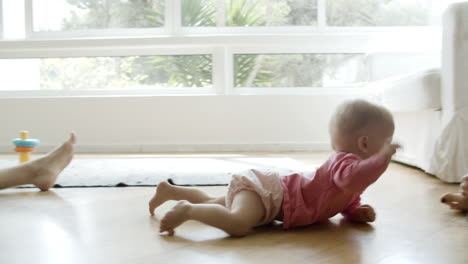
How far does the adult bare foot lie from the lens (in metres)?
1.23

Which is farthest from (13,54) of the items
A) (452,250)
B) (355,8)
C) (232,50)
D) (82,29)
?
(452,250)

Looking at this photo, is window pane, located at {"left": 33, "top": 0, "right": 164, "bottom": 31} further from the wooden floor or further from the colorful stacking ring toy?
the wooden floor

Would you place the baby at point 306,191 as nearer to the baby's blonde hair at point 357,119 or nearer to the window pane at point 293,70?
the baby's blonde hair at point 357,119

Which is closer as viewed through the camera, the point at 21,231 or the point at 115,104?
the point at 21,231

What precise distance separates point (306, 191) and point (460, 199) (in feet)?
1.58

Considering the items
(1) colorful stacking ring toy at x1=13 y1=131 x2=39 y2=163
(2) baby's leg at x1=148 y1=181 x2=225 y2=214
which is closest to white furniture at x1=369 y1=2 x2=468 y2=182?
(2) baby's leg at x1=148 y1=181 x2=225 y2=214

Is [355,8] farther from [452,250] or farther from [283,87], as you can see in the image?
[452,250]

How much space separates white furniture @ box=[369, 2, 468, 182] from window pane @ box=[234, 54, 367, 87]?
5.14 feet

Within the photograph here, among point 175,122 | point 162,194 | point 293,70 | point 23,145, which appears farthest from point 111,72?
point 162,194

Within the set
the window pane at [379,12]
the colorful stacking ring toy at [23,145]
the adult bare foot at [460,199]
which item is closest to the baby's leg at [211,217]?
the adult bare foot at [460,199]

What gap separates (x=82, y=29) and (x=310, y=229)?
3331 mm

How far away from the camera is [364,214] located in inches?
45.1

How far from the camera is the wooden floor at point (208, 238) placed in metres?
0.85

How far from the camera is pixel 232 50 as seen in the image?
3.66m
